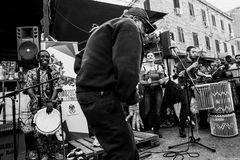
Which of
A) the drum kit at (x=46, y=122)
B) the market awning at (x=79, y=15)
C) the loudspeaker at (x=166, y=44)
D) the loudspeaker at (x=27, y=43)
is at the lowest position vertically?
the drum kit at (x=46, y=122)

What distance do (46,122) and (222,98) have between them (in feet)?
12.6

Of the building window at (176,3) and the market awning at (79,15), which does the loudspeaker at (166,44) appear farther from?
the building window at (176,3)

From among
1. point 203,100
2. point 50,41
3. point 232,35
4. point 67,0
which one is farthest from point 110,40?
point 232,35

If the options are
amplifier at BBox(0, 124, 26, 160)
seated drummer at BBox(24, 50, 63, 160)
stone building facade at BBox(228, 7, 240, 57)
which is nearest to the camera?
amplifier at BBox(0, 124, 26, 160)

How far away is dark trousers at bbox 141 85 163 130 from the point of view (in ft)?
15.0

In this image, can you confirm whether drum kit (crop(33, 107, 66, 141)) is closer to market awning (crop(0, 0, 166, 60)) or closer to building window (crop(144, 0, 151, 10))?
market awning (crop(0, 0, 166, 60))

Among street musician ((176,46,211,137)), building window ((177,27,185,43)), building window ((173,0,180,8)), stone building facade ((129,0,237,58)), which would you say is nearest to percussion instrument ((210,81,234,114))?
street musician ((176,46,211,137))

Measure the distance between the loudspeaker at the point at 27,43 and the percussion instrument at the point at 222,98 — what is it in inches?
184

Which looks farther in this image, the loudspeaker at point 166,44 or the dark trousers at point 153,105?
the dark trousers at point 153,105

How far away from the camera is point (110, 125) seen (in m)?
1.45

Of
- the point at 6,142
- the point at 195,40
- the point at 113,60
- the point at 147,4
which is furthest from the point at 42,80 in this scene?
the point at 195,40

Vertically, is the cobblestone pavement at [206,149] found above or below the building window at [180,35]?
below

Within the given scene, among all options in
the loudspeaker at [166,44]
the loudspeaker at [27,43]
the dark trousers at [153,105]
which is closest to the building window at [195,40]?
the dark trousers at [153,105]

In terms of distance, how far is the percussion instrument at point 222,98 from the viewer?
391cm
